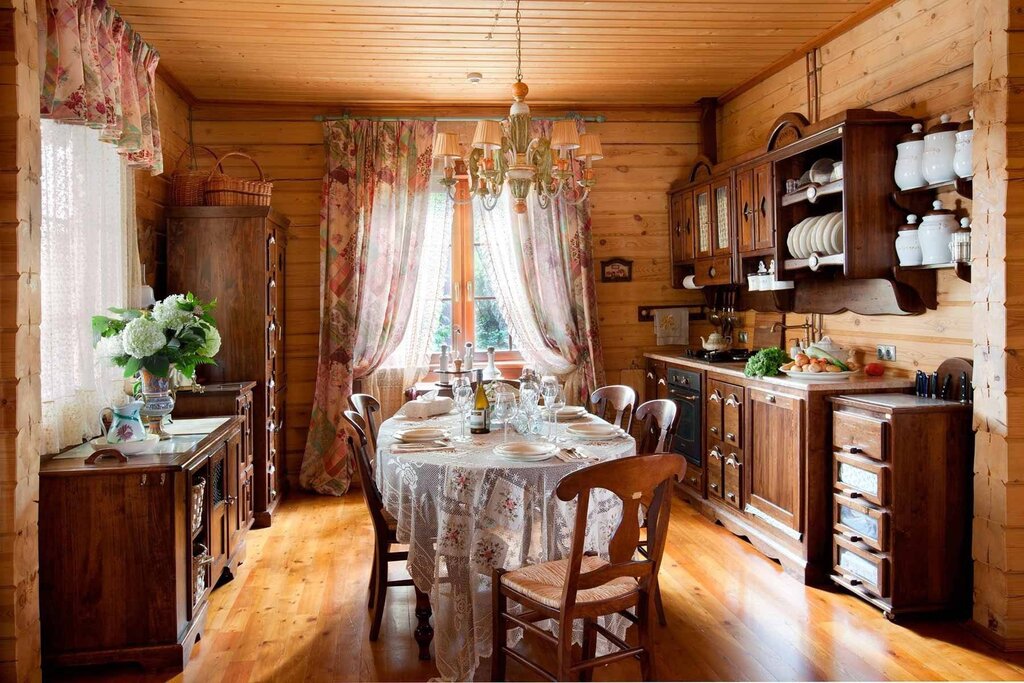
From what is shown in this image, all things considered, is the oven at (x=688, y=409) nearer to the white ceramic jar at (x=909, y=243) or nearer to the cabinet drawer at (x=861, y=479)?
the cabinet drawer at (x=861, y=479)

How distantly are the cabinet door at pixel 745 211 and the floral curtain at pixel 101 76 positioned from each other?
10.5ft

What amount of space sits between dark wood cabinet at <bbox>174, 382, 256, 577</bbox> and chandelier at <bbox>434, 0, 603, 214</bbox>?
1.67m

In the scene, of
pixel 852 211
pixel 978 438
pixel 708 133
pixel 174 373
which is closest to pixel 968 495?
pixel 978 438

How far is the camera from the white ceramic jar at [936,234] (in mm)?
3234

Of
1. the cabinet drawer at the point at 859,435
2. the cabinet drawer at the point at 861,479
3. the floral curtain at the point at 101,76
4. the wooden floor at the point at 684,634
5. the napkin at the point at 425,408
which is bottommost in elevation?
the wooden floor at the point at 684,634

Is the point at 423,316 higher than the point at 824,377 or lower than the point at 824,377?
higher

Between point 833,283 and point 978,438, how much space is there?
1339 millimetres

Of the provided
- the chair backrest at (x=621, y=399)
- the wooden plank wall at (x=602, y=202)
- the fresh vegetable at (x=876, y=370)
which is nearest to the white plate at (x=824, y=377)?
the fresh vegetable at (x=876, y=370)

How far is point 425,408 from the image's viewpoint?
355 cm

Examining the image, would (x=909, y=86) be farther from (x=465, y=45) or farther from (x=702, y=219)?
(x=465, y=45)

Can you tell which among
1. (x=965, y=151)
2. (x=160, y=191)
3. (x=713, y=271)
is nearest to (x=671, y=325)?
(x=713, y=271)

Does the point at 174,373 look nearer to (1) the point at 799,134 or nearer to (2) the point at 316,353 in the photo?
(2) the point at 316,353

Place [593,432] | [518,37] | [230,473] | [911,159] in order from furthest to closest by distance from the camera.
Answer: [518,37], [230,473], [911,159], [593,432]

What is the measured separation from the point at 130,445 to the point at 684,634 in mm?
2240
